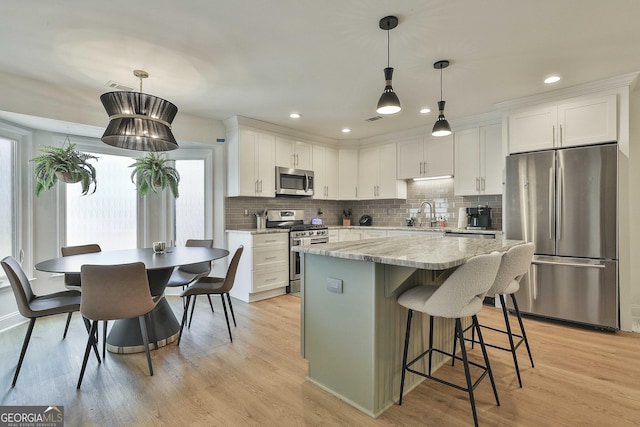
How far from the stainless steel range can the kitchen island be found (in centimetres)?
242

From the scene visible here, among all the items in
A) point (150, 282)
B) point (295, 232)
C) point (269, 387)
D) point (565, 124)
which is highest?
point (565, 124)

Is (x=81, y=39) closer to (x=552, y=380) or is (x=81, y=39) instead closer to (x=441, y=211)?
(x=552, y=380)

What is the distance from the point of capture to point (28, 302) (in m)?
2.29

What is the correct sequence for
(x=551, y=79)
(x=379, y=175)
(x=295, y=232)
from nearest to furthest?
(x=551, y=79) < (x=295, y=232) < (x=379, y=175)

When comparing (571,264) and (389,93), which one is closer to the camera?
(389,93)

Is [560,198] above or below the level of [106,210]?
above

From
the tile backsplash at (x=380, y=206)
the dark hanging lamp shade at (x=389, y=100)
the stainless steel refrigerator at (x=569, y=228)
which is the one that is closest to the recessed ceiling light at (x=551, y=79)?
the stainless steel refrigerator at (x=569, y=228)

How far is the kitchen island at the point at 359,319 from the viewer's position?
183 centimetres

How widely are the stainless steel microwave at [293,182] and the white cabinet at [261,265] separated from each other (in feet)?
2.47

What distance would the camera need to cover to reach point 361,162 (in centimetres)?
576

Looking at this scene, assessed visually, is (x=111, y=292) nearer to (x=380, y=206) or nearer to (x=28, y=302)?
(x=28, y=302)

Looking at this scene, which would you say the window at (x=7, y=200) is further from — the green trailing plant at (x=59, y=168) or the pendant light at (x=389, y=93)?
the pendant light at (x=389, y=93)

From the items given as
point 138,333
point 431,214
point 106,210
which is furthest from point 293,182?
point 138,333

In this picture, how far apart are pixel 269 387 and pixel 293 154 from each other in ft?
11.9
